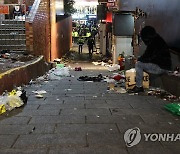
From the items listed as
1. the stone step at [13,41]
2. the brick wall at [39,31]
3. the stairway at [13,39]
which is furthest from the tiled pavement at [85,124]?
the stone step at [13,41]

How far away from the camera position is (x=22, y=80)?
9.45 meters

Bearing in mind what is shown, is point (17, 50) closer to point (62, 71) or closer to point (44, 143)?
point (62, 71)

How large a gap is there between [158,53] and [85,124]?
368 cm

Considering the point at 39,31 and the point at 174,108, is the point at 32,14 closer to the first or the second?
the point at 39,31

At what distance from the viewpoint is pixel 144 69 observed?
8617mm

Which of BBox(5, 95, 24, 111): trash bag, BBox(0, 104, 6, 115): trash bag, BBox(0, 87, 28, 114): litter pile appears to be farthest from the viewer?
BBox(5, 95, 24, 111): trash bag

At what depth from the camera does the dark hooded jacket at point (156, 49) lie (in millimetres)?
8141

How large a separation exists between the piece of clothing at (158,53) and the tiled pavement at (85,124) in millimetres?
1049

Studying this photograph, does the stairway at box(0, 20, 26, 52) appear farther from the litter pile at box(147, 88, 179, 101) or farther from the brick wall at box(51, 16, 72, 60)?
the litter pile at box(147, 88, 179, 101)

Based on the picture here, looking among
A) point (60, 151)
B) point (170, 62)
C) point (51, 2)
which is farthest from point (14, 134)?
point (51, 2)

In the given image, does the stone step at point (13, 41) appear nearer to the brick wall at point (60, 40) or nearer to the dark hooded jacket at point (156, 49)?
the brick wall at point (60, 40)

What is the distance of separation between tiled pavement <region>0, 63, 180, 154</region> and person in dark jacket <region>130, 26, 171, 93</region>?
0.82 m

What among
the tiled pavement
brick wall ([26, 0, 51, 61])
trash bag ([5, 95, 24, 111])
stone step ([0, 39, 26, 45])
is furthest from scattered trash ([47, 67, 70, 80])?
trash bag ([5, 95, 24, 111])

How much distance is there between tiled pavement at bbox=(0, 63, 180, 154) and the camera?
432 cm
